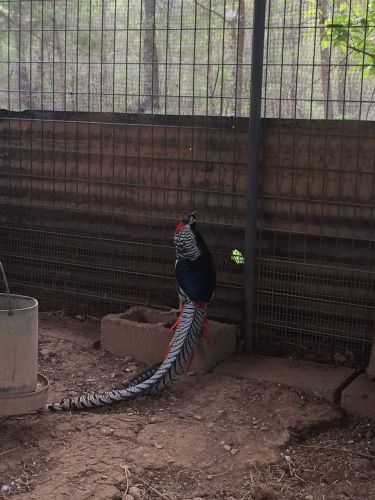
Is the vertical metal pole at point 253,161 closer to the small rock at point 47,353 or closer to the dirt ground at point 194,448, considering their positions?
the dirt ground at point 194,448

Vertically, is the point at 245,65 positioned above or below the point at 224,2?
below

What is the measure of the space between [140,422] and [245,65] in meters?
2.50

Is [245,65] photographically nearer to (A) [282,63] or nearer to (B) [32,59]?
(A) [282,63]

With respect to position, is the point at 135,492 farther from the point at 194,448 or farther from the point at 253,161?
the point at 253,161

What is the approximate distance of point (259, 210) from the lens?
16.8ft

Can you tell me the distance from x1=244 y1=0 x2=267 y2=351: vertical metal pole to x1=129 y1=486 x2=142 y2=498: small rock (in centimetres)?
193

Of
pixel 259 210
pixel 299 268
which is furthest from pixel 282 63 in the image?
pixel 299 268

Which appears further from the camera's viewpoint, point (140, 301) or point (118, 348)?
point (140, 301)

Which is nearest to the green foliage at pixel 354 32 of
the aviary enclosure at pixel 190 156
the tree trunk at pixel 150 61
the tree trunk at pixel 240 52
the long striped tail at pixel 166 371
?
the aviary enclosure at pixel 190 156

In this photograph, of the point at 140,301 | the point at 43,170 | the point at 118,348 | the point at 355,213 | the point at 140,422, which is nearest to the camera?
the point at 140,422

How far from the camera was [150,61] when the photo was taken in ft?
17.9

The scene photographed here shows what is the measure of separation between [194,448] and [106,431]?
496mm

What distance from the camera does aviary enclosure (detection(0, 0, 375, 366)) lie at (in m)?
4.83

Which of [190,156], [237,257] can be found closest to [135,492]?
[237,257]
